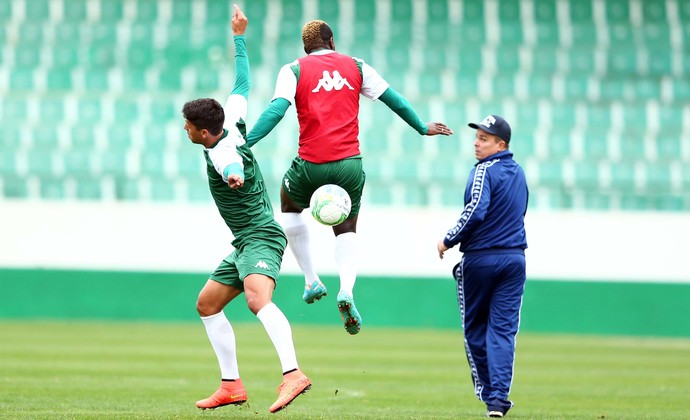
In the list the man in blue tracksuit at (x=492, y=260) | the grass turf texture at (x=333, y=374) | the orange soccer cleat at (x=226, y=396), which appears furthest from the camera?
the grass turf texture at (x=333, y=374)

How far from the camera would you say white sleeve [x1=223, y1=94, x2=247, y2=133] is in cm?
766

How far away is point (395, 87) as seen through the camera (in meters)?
23.7

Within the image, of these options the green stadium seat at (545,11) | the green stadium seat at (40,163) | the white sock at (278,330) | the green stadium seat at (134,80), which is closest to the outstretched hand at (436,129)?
the white sock at (278,330)

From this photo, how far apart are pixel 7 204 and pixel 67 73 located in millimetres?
3278

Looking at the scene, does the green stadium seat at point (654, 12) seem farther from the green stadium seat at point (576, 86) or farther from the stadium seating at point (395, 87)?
the green stadium seat at point (576, 86)

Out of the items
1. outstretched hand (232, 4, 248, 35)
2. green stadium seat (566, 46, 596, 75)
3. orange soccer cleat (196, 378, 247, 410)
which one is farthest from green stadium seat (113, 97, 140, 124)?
orange soccer cleat (196, 378, 247, 410)

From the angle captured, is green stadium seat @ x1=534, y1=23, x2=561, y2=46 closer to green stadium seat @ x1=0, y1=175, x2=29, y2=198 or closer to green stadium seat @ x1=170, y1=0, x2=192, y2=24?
green stadium seat @ x1=170, y1=0, x2=192, y2=24

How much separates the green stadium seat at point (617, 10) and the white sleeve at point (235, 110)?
18.9 metres

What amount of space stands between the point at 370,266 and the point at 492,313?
14358mm

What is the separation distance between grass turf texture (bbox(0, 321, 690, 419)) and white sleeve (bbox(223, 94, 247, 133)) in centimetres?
188

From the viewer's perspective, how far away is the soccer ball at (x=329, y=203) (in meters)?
8.08

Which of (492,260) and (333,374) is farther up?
(492,260)

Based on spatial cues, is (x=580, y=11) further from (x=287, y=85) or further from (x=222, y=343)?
(x=222, y=343)

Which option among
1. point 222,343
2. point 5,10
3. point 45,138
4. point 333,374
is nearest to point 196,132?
point 222,343
